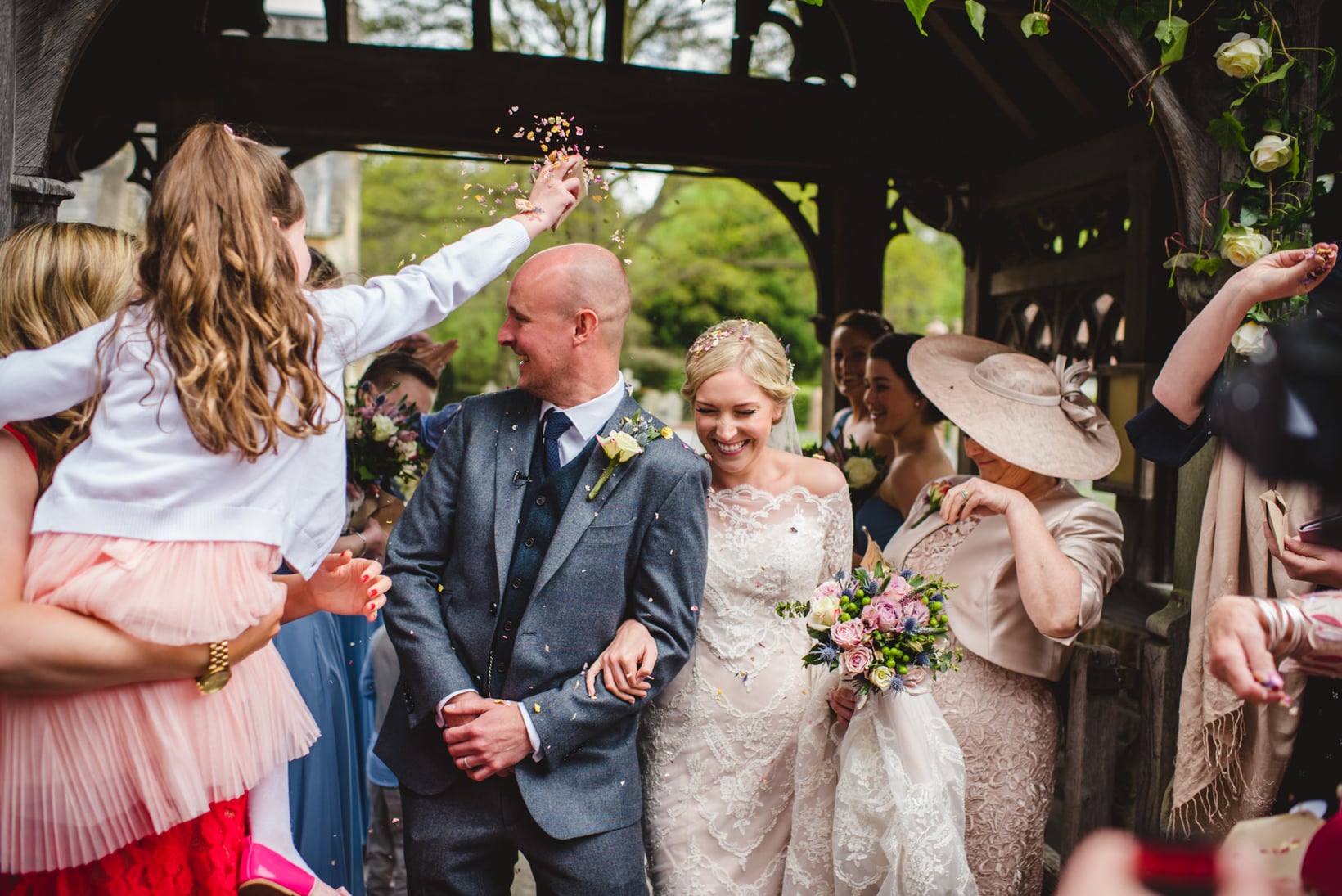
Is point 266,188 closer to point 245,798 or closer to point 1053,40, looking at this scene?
point 245,798

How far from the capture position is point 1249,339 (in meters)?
2.79

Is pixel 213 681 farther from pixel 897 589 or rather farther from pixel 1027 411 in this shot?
pixel 1027 411

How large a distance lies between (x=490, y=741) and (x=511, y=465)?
0.72m

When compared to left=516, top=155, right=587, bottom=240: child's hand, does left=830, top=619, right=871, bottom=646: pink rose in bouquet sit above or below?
below

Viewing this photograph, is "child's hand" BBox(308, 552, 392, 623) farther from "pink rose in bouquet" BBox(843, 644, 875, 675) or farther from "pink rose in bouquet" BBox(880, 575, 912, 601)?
"pink rose in bouquet" BBox(880, 575, 912, 601)

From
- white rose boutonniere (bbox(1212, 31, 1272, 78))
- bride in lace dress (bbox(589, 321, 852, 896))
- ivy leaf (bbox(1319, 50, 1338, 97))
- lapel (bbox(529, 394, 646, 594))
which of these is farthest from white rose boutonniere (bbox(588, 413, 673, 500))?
ivy leaf (bbox(1319, 50, 1338, 97))

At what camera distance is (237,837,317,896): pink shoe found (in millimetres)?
1961

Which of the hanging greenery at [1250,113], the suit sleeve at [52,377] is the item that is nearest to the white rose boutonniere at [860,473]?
the hanging greenery at [1250,113]

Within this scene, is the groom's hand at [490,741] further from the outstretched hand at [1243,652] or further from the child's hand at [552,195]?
the outstretched hand at [1243,652]

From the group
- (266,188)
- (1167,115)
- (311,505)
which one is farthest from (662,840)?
(1167,115)

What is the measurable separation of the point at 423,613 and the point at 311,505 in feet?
2.29

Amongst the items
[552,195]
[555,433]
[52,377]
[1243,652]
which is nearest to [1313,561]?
[1243,652]

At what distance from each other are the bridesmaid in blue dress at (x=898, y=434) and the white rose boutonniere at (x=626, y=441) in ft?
6.66

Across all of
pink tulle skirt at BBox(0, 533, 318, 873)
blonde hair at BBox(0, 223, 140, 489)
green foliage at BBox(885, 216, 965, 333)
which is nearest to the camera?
pink tulle skirt at BBox(0, 533, 318, 873)
